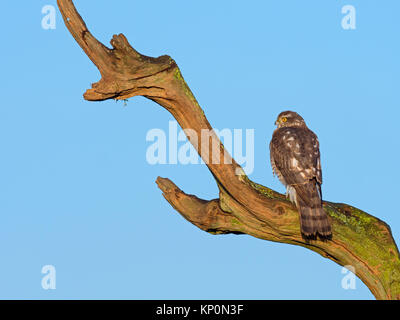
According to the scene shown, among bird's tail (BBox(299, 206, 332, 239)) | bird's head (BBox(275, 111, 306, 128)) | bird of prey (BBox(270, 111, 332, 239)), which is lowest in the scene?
bird's tail (BBox(299, 206, 332, 239))

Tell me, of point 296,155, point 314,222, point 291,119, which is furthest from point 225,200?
point 291,119

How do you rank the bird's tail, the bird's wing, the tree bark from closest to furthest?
1. the tree bark
2. the bird's tail
3. the bird's wing

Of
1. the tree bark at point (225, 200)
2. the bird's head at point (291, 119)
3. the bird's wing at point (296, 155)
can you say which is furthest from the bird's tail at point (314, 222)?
the bird's head at point (291, 119)

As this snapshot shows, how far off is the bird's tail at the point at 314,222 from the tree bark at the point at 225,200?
225 mm

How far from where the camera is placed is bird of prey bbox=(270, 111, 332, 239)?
37.8 ft

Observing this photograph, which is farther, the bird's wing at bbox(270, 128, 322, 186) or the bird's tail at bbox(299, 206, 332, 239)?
the bird's wing at bbox(270, 128, 322, 186)

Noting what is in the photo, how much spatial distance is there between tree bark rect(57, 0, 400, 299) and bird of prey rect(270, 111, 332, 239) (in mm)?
282

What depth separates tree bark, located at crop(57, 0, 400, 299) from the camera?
1118 cm

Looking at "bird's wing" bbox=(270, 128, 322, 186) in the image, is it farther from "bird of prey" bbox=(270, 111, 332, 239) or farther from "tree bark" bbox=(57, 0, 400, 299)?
"tree bark" bbox=(57, 0, 400, 299)

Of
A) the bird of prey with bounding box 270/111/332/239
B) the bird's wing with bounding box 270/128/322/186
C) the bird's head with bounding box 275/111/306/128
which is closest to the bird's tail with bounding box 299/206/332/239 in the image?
the bird of prey with bounding box 270/111/332/239

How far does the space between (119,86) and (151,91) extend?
654 mm

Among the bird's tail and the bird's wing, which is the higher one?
the bird's wing

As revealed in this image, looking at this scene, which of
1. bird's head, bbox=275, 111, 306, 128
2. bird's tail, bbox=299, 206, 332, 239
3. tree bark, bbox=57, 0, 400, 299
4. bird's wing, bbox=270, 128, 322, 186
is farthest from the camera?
bird's head, bbox=275, 111, 306, 128
